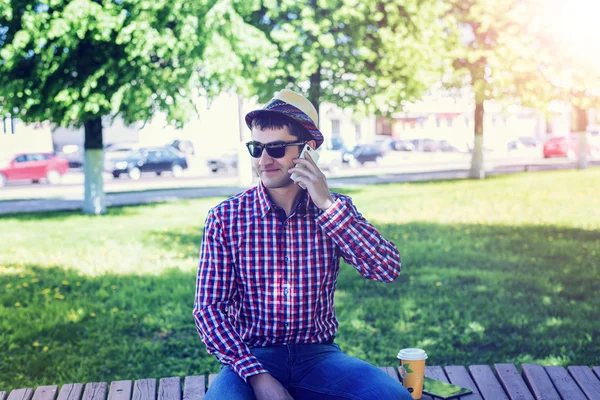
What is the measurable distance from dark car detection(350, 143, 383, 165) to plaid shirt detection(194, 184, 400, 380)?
3610 cm

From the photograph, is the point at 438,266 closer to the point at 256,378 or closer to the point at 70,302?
the point at 70,302

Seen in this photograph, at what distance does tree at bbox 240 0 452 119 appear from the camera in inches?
723

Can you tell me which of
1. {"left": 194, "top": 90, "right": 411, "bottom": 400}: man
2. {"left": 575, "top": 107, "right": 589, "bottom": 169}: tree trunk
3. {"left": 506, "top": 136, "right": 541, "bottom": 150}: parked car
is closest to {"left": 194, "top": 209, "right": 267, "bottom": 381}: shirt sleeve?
{"left": 194, "top": 90, "right": 411, "bottom": 400}: man

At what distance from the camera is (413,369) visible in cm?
340

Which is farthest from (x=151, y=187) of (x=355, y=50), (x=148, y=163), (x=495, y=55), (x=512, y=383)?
(x=512, y=383)

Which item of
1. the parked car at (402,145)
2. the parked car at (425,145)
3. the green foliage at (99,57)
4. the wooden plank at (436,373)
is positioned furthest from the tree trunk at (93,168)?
the parked car at (425,145)

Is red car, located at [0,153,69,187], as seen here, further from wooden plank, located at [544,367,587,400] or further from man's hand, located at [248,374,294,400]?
man's hand, located at [248,374,294,400]

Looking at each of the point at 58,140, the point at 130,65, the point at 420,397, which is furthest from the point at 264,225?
the point at 58,140

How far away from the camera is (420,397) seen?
347 centimetres

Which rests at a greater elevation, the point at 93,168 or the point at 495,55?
the point at 495,55

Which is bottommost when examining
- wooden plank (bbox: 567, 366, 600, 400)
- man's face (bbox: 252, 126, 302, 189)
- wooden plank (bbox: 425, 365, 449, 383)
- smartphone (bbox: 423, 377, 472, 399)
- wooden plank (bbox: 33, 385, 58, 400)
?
wooden plank (bbox: 567, 366, 600, 400)

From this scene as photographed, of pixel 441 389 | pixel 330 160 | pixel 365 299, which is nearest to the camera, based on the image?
pixel 441 389

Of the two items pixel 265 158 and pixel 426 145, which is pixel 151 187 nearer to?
pixel 265 158

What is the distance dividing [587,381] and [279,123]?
218cm
